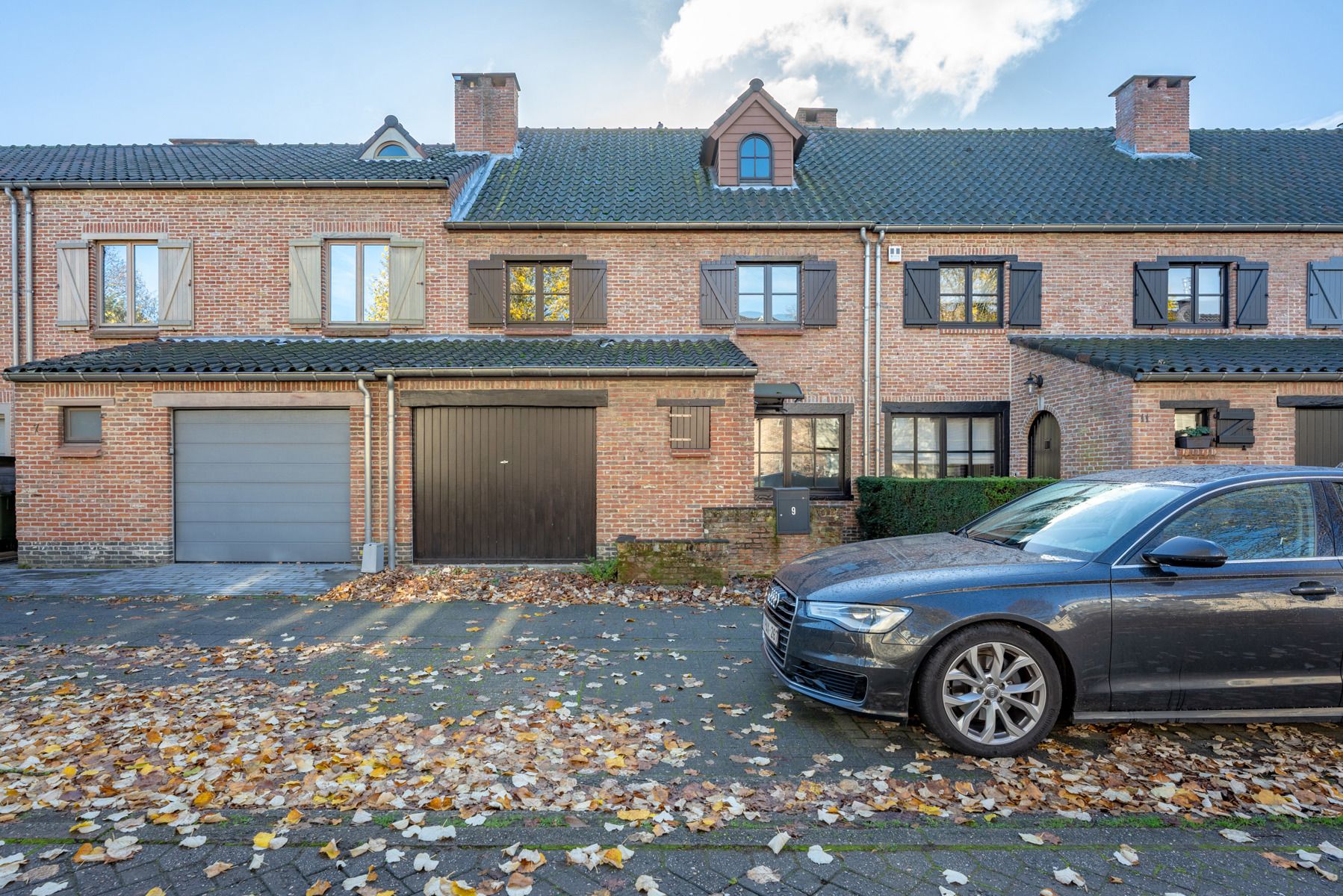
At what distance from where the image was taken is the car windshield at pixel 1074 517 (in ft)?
12.5

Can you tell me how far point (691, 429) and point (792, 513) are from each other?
6.34ft

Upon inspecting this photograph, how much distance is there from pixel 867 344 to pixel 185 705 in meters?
10.8

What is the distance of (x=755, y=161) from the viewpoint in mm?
13141

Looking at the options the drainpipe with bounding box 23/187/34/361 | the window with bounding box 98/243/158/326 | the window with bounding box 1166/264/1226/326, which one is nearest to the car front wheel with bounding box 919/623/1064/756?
the window with bounding box 1166/264/1226/326

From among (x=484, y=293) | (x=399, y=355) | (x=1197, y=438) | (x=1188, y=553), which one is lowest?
(x=1188, y=553)

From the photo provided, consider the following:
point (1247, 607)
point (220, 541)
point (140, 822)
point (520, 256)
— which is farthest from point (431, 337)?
point (1247, 607)

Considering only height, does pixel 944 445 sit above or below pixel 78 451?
above

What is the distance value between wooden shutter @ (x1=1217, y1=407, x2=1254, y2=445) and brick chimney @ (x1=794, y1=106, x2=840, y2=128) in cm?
1150

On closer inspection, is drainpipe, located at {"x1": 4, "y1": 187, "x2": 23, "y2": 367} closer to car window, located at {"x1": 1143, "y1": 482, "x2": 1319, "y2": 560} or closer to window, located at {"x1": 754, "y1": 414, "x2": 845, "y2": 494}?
window, located at {"x1": 754, "y1": 414, "x2": 845, "y2": 494}

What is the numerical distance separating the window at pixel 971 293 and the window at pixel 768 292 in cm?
277

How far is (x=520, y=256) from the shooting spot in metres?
11.5

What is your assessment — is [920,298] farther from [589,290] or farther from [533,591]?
[533,591]

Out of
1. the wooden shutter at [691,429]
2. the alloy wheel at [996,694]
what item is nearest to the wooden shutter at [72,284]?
the wooden shutter at [691,429]

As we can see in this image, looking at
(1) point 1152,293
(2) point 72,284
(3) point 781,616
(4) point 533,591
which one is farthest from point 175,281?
(1) point 1152,293
